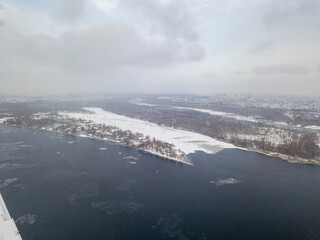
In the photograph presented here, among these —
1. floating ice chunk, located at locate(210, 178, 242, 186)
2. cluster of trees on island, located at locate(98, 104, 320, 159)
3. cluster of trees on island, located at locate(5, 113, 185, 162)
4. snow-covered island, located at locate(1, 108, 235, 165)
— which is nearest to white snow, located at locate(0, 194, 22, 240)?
floating ice chunk, located at locate(210, 178, 242, 186)

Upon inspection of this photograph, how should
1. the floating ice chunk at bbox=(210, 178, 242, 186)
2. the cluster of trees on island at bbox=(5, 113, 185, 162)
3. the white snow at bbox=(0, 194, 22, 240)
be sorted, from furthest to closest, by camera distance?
the cluster of trees on island at bbox=(5, 113, 185, 162) → the floating ice chunk at bbox=(210, 178, 242, 186) → the white snow at bbox=(0, 194, 22, 240)

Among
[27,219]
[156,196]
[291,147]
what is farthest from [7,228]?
[291,147]

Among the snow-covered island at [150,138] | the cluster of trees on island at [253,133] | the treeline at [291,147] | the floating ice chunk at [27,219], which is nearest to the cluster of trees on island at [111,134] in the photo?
the snow-covered island at [150,138]

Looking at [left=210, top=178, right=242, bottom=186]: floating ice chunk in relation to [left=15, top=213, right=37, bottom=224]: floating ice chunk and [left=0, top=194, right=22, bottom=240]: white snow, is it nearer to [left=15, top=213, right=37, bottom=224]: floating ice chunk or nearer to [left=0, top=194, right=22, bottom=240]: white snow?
[left=15, top=213, right=37, bottom=224]: floating ice chunk

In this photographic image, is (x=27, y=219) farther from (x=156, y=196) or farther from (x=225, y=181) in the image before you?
(x=225, y=181)

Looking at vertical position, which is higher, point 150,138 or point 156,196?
point 150,138

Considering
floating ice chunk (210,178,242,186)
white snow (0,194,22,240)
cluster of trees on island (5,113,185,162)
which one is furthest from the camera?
cluster of trees on island (5,113,185,162)
